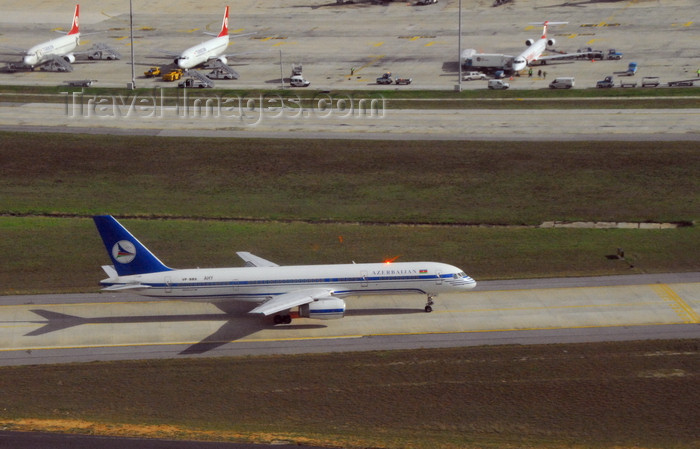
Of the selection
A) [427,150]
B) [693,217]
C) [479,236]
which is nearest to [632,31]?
[427,150]

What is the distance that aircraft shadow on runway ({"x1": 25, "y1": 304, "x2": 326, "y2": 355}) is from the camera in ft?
223

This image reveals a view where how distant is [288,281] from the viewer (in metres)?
70.2

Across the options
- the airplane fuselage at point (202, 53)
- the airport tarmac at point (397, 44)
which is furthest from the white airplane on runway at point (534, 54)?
the airplane fuselage at point (202, 53)

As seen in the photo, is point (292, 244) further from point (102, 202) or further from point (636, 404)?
point (636, 404)

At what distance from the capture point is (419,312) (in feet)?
237

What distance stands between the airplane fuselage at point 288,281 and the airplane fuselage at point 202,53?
92921 mm

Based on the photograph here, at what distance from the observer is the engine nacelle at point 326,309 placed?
6812cm

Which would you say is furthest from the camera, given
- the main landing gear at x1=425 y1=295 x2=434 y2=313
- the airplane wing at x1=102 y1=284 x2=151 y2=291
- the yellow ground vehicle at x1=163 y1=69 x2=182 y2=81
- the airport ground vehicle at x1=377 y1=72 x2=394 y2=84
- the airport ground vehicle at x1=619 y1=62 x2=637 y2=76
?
the yellow ground vehicle at x1=163 y1=69 x2=182 y2=81

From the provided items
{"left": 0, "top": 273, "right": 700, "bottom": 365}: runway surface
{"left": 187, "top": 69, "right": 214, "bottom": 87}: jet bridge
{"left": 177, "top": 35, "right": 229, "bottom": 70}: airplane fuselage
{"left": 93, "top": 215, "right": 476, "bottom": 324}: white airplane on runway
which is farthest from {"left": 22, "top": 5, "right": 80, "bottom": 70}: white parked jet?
{"left": 93, "top": 215, "right": 476, "bottom": 324}: white airplane on runway

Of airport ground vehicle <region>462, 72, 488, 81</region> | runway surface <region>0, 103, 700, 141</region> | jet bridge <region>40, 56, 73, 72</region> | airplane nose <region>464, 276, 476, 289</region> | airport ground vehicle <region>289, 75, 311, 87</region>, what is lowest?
airplane nose <region>464, 276, 476, 289</region>

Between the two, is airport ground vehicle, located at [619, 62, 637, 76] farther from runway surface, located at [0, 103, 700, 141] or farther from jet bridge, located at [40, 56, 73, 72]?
jet bridge, located at [40, 56, 73, 72]

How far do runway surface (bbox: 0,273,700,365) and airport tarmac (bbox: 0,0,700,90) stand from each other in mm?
78592

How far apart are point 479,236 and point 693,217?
23373 millimetres

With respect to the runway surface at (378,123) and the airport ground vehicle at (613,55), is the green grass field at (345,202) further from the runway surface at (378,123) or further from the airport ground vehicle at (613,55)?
the airport ground vehicle at (613,55)
